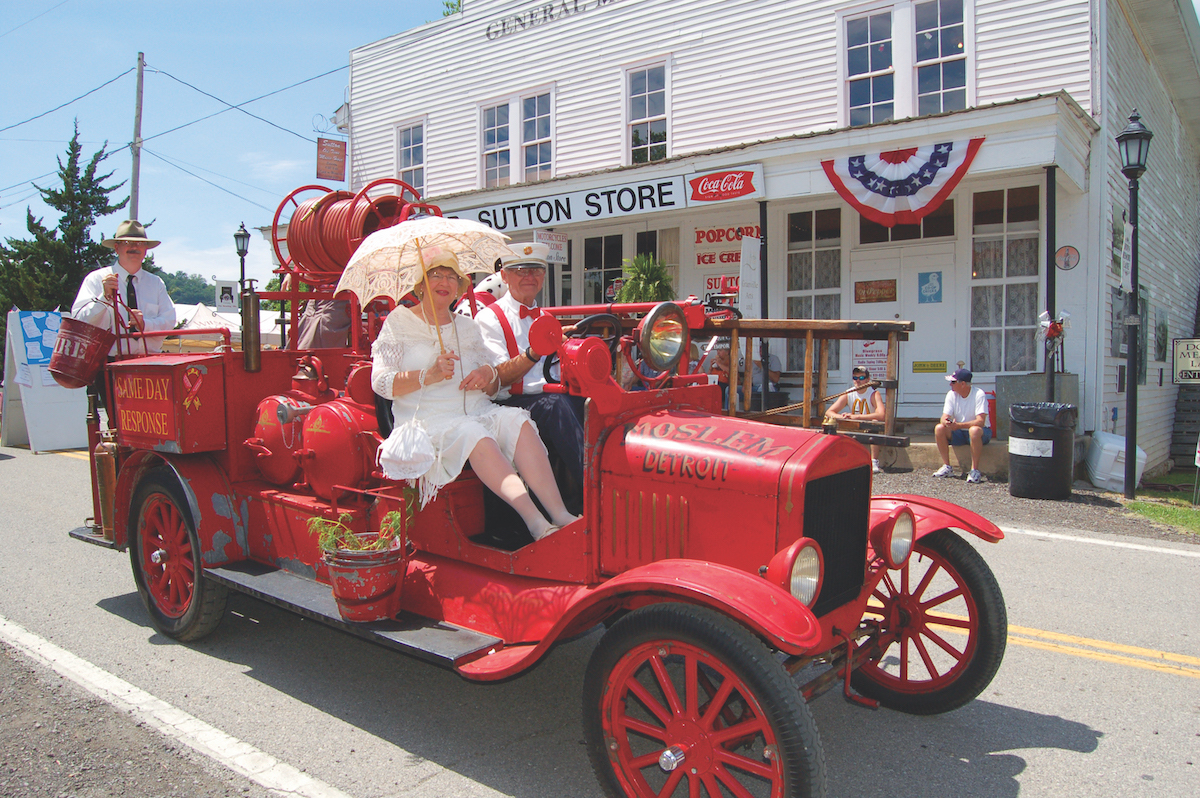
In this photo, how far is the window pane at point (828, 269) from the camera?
1281 cm

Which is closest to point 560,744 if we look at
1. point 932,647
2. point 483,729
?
point 483,729

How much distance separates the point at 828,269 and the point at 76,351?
10649 millimetres

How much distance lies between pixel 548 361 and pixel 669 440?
89 centimetres

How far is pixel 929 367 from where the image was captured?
11922 mm

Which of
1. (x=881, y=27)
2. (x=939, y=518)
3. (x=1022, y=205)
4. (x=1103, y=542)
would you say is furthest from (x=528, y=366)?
(x=881, y=27)

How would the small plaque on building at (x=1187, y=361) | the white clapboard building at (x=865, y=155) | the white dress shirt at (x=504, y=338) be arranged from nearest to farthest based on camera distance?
the white dress shirt at (x=504, y=338) → the white clapboard building at (x=865, y=155) → the small plaque on building at (x=1187, y=361)

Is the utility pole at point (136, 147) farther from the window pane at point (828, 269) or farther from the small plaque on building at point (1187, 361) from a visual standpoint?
the small plaque on building at point (1187, 361)

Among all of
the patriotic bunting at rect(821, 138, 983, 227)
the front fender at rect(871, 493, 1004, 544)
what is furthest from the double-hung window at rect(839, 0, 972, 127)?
the front fender at rect(871, 493, 1004, 544)

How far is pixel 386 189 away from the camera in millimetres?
17531

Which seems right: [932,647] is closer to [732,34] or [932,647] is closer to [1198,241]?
[732,34]

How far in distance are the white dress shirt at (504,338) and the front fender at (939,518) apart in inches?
66.1

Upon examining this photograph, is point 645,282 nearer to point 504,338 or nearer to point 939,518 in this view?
point 504,338

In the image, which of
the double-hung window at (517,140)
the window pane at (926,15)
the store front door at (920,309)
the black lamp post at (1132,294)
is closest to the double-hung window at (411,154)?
the double-hung window at (517,140)

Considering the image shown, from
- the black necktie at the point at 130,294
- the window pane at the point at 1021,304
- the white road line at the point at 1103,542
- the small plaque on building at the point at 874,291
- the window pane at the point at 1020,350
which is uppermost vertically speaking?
the small plaque on building at the point at 874,291
